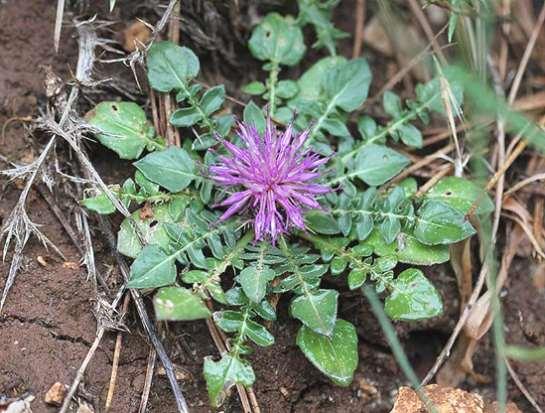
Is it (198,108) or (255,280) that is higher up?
(198,108)

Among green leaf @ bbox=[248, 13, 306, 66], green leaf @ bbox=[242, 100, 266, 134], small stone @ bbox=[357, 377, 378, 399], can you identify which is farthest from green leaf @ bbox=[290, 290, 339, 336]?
green leaf @ bbox=[248, 13, 306, 66]

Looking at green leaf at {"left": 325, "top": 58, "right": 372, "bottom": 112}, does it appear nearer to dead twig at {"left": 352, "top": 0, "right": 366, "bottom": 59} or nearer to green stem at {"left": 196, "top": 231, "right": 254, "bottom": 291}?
dead twig at {"left": 352, "top": 0, "right": 366, "bottom": 59}

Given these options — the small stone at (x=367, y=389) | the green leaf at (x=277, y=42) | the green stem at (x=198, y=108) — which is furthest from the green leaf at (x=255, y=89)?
the small stone at (x=367, y=389)

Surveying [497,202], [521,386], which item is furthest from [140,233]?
[521,386]

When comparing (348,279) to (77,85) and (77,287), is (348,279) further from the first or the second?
(77,85)

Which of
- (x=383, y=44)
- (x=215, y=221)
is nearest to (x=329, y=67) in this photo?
(x=383, y=44)

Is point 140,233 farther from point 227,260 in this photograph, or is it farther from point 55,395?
point 55,395

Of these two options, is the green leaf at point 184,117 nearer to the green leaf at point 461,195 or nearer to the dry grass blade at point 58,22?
the dry grass blade at point 58,22
